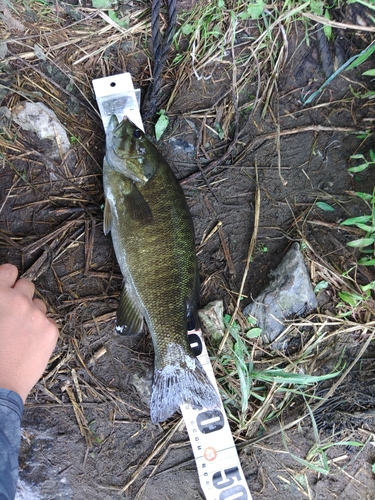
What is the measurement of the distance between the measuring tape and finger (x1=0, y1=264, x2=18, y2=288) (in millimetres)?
1135

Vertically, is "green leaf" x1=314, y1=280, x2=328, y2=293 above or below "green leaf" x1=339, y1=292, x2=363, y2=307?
above

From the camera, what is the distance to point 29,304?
2545mm

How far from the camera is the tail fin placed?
2695 millimetres

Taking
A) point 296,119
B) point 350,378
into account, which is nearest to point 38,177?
point 296,119

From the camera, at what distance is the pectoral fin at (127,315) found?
2.78m

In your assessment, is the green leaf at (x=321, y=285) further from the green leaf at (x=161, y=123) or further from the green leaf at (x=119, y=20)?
the green leaf at (x=119, y=20)

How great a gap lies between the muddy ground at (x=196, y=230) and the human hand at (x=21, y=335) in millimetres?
343

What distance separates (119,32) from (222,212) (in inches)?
58.5

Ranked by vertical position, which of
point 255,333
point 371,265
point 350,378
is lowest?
point 350,378

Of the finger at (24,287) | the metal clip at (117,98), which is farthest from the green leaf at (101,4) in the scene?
the finger at (24,287)

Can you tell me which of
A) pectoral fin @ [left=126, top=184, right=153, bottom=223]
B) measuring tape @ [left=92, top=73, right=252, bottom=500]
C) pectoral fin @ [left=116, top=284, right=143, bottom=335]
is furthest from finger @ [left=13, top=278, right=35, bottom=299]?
measuring tape @ [left=92, top=73, right=252, bottom=500]

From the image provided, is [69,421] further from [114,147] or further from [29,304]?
[114,147]

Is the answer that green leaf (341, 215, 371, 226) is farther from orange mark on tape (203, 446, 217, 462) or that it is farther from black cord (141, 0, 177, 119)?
orange mark on tape (203, 446, 217, 462)

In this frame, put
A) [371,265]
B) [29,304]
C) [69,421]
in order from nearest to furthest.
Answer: [29,304], [69,421], [371,265]
